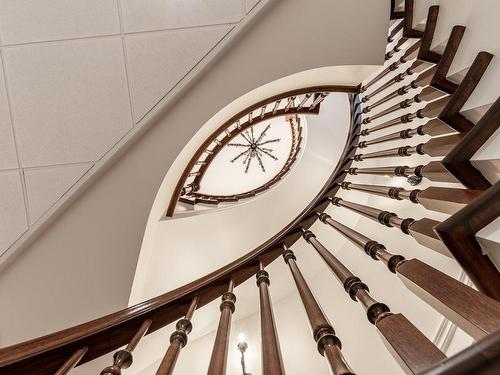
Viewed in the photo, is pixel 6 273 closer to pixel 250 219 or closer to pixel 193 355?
pixel 193 355

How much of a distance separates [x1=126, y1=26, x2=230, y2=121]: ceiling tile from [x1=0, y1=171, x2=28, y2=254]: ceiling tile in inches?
31.5

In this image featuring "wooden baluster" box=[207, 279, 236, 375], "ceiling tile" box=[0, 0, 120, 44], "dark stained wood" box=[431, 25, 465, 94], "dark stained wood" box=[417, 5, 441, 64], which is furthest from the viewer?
"ceiling tile" box=[0, 0, 120, 44]

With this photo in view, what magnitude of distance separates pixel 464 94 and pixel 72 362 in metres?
1.51

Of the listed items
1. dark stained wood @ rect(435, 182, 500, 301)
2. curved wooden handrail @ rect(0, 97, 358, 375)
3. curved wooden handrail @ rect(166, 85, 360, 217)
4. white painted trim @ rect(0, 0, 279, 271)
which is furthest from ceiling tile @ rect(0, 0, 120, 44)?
dark stained wood @ rect(435, 182, 500, 301)

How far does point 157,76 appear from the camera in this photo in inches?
68.0

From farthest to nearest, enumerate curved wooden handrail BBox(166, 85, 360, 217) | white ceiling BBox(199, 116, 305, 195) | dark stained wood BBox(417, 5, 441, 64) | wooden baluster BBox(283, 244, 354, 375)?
white ceiling BBox(199, 116, 305, 195), curved wooden handrail BBox(166, 85, 360, 217), dark stained wood BBox(417, 5, 441, 64), wooden baluster BBox(283, 244, 354, 375)

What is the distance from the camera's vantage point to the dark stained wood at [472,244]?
0.62 m

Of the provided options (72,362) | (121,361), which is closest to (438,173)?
(121,361)

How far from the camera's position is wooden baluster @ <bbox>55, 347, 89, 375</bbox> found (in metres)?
0.81

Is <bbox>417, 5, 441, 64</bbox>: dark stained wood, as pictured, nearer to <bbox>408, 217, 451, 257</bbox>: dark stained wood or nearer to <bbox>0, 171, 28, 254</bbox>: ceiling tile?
<bbox>408, 217, 451, 257</bbox>: dark stained wood

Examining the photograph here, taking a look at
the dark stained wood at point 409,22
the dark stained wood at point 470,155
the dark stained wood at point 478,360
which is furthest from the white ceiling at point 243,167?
the dark stained wood at point 478,360

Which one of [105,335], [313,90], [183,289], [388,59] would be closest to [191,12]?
[313,90]

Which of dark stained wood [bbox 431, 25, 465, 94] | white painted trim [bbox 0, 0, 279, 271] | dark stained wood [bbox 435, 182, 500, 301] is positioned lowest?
dark stained wood [bbox 435, 182, 500, 301]

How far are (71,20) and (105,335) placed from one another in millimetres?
1597
